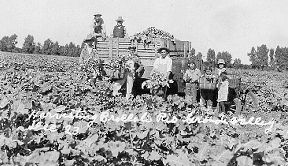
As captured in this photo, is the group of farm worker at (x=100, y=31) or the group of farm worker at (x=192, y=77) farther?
the group of farm worker at (x=100, y=31)

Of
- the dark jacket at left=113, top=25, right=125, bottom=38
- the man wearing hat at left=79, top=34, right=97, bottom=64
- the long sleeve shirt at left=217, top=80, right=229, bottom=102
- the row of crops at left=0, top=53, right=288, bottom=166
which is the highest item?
the dark jacket at left=113, top=25, right=125, bottom=38

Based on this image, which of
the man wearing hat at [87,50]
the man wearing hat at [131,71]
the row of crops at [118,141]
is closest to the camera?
the row of crops at [118,141]

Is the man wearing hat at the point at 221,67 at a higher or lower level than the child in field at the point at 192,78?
higher

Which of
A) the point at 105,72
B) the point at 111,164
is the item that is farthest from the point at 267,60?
the point at 111,164

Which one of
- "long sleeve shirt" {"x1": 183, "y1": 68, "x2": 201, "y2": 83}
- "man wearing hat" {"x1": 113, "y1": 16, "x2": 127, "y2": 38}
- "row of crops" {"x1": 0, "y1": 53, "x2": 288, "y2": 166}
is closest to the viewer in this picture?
"row of crops" {"x1": 0, "y1": 53, "x2": 288, "y2": 166}

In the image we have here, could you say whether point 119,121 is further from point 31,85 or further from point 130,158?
point 31,85

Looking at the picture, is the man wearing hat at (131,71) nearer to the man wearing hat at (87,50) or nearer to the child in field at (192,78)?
the child in field at (192,78)

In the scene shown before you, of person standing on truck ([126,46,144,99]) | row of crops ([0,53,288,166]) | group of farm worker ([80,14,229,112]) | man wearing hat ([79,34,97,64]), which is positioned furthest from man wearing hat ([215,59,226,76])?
man wearing hat ([79,34,97,64])

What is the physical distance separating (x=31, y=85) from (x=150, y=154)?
17.0ft

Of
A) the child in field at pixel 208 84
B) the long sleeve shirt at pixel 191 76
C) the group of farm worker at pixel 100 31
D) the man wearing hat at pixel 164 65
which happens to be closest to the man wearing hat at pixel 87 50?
the group of farm worker at pixel 100 31

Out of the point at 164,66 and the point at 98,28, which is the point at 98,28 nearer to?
the point at 98,28

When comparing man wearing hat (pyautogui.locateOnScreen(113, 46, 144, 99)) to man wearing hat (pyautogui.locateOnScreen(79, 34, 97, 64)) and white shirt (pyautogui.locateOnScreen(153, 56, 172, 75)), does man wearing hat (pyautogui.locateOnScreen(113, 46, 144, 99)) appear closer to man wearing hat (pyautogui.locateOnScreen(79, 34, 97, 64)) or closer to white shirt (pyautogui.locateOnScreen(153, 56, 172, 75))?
white shirt (pyautogui.locateOnScreen(153, 56, 172, 75))

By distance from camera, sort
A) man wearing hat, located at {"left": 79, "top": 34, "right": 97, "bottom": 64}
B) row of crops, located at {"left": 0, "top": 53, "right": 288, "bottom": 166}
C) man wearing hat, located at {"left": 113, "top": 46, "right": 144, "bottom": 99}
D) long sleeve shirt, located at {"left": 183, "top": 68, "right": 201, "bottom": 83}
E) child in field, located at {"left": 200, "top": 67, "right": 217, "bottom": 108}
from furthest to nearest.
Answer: man wearing hat, located at {"left": 79, "top": 34, "right": 97, "bottom": 64}, man wearing hat, located at {"left": 113, "top": 46, "right": 144, "bottom": 99}, long sleeve shirt, located at {"left": 183, "top": 68, "right": 201, "bottom": 83}, child in field, located at {"left": 200, "top": 67, "right": 217, "bottom": 108}, row of crops, located at {"left": 0, "top": 53, "right": 288, "bottom": 166}

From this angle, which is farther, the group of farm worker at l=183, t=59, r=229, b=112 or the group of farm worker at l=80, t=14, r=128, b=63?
the group of farm worker at l=80, t=14, r=128, b=63
